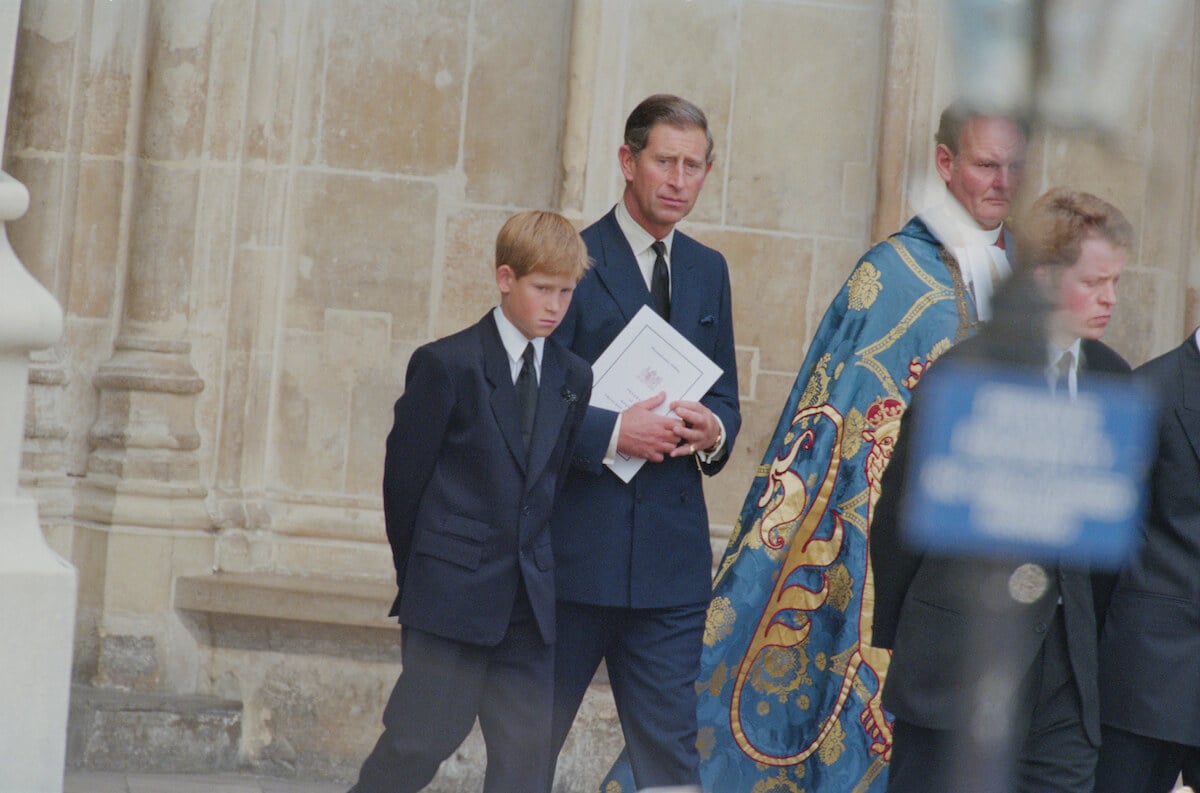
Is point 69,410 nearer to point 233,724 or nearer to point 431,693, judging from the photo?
point 233,724

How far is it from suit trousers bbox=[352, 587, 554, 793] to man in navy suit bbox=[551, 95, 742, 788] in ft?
0.79

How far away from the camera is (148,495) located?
17.9 ft

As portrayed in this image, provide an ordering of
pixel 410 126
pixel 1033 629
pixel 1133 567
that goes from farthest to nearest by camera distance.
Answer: pixel 410 126, pixel 1133 567, pixel 1033 629

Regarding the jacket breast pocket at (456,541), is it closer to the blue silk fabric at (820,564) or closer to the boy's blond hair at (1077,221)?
the blue silk fabric at (820,564)

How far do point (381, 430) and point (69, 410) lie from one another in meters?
0.94

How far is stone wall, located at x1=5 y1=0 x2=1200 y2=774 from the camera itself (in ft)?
17.9

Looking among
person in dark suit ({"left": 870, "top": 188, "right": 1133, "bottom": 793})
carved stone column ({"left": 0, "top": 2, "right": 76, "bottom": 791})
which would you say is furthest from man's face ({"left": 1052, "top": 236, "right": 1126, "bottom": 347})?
carved stone column ({"left": 0, "top": 2, "right": 76, "bottom": 791})

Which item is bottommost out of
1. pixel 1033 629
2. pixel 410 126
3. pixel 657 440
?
pixel 1033 629

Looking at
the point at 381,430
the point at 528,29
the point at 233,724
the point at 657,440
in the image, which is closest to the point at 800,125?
the point at 528,29

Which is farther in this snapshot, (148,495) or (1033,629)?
(148,495)

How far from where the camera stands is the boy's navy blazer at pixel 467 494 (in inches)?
145

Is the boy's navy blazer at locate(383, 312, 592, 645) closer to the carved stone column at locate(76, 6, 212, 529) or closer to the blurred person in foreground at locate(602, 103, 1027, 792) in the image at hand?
the blurred person in foreground at locate(602, 103, 1027, 792)

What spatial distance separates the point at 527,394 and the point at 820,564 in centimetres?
99

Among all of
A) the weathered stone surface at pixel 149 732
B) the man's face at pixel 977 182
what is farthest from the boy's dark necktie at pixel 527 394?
the weathered stone surface at pixel 149 732
